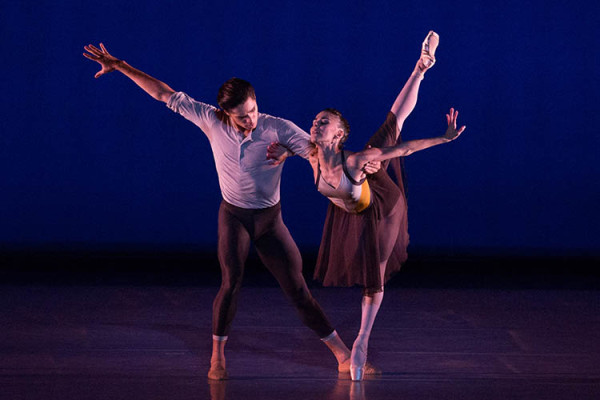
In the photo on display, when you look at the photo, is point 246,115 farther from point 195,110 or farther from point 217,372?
point 217,372

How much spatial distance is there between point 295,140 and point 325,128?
0.15m

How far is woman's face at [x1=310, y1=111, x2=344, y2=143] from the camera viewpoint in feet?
10.9

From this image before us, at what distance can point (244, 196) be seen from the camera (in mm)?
3447

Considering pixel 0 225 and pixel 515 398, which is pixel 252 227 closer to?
pixel 515 398

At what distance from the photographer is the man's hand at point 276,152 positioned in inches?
131

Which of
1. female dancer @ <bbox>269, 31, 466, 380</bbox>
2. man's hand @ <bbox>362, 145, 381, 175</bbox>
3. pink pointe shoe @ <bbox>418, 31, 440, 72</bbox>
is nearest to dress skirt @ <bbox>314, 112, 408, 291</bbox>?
female dancer @ <bbox>269, 31, 466, 380</bbox>

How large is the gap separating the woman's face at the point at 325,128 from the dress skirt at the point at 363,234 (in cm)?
26

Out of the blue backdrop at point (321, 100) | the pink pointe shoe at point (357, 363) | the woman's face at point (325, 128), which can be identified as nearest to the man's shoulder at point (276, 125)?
the woman's face at point (325, 128)

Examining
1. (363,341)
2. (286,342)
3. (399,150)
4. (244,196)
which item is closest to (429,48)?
(399,150)

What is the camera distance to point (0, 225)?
6504mm

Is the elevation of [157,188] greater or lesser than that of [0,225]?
greater

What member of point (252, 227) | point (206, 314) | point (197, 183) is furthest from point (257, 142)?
point (197, 183)

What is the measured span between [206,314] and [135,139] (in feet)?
6.64

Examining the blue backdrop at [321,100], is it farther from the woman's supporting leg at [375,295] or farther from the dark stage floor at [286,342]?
the woman's supporting leg at [375,295]
